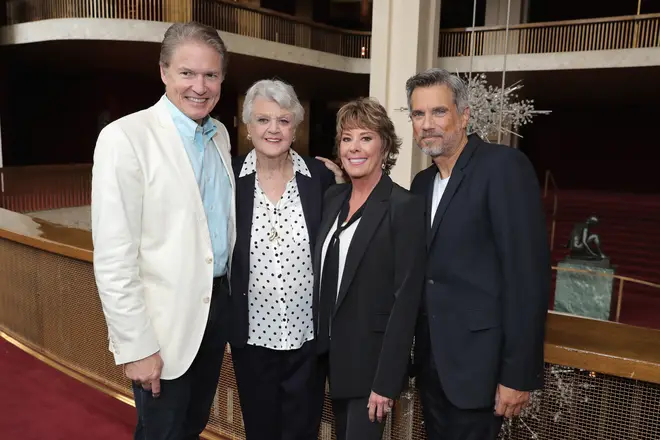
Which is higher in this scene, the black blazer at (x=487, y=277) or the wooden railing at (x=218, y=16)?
the wooden railing at (x=218, y=16)

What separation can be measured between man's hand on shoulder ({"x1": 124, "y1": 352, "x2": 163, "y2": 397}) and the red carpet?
1177mm

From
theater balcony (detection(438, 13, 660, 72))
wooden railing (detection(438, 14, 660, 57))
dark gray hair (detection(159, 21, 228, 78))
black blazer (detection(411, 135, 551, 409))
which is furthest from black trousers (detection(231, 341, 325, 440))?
wooden railing (detection(438, 14, 660, 57))

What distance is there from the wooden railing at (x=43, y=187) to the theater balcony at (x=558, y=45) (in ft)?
26.8

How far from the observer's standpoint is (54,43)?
10.8m

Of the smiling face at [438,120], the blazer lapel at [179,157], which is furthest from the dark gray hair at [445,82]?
the blazer lapel at [179,157]

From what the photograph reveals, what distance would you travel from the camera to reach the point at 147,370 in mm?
1580

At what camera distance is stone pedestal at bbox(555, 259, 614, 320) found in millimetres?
6137

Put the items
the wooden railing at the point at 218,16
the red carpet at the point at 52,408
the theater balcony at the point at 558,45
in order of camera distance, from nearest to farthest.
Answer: the red carpet at the point at 52,408 < the wooden railing at the point at 218,16 < the theater balcony at the point at 558,45

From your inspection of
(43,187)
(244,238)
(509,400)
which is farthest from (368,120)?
(43,187)

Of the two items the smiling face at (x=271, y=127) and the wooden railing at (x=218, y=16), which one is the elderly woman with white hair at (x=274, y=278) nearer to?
the smiling face at (x=271, y=127)

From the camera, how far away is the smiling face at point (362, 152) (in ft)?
5.38

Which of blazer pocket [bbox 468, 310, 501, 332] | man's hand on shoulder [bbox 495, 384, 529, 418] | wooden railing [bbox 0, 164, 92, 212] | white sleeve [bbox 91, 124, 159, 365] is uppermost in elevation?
white sleeve [bbox 91, 124, 159, 365]

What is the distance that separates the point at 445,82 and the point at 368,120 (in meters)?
0.26

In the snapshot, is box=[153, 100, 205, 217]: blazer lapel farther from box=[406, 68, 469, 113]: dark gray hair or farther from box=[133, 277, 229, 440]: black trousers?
box=[406, 68, 469, 113]: dark gray hair
